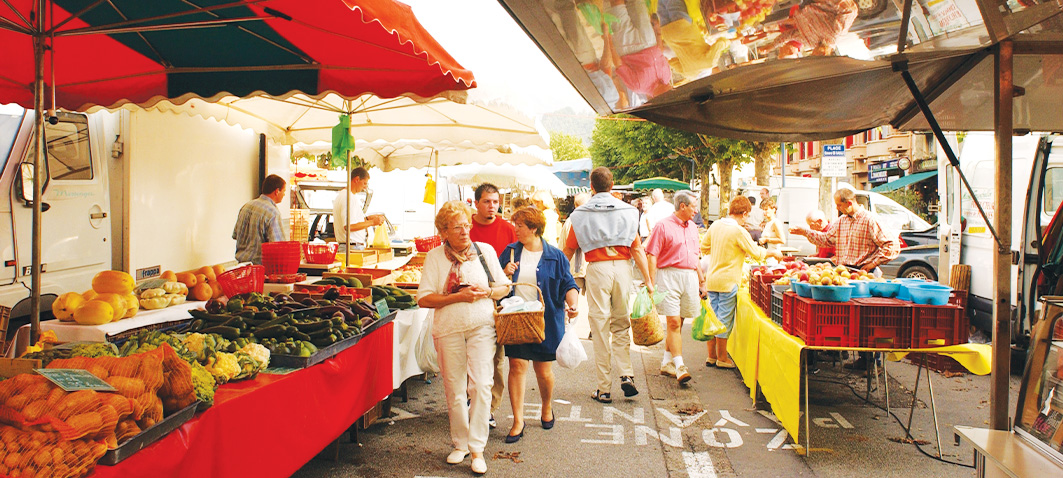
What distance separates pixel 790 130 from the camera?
545cm

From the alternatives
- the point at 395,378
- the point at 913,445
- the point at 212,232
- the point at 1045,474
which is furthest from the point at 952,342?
the point at 212,232

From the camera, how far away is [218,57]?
5.29m

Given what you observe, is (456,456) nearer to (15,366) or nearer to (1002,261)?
(15,366)

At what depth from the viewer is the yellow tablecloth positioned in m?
4.70

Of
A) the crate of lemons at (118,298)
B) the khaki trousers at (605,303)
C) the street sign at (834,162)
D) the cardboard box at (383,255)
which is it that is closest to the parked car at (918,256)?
the street sign at (834,162)

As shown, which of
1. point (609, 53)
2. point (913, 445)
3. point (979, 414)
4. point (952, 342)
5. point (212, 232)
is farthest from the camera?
point (212, 232)

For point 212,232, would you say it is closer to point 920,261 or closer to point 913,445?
point 913,445

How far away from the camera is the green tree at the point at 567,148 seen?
91812 millimetres

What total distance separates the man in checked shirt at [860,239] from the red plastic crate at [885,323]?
2.92 metres

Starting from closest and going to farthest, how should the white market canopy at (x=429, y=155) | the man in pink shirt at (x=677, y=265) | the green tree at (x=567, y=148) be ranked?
the man in pink shirt at (x=677, y=265), the white market canopy at (x=429, y=155), the green tree at (x=567, y=148)

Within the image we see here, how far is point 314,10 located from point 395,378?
9.23 feet

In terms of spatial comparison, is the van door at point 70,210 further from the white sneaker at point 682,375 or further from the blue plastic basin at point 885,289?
the blue plastic basin at point 885,289

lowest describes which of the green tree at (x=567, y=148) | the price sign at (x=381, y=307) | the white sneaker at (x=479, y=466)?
the white sneaker at (x=479, y=466)

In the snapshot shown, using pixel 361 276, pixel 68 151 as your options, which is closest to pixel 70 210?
pixel 68 151
